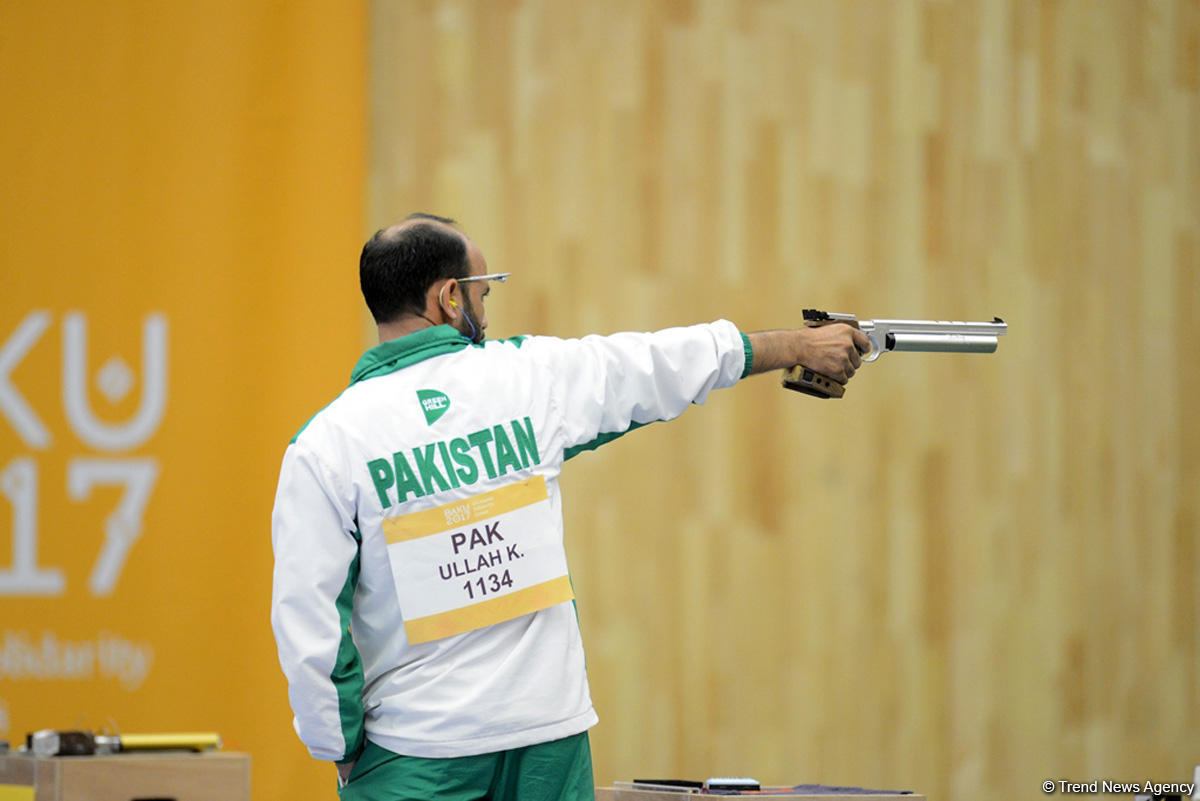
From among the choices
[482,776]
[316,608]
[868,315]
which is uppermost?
[868,315]

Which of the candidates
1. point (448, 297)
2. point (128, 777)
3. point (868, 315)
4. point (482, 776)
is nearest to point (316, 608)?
point (482, 776)

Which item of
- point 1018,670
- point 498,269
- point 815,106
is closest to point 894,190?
point 815,106

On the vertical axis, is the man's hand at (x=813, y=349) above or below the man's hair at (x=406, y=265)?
below

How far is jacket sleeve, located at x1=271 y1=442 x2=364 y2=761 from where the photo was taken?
1549 mm

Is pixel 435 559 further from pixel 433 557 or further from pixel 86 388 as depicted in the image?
pixel 86 388

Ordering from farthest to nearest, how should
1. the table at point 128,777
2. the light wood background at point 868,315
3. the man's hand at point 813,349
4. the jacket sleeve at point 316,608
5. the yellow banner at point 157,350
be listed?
1. the light wood background at point 868,315
2. the yellow banner at point 157,350
3. the table at point 128,777
4. the man's hand at point 813,349
5. the jacket sleeve at point 316,608

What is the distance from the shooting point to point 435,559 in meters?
1.62

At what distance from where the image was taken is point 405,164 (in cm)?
332

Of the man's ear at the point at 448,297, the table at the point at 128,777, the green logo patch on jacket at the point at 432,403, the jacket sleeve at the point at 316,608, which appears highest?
the man's ear at the point at 448,297

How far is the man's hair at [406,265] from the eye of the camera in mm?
1734

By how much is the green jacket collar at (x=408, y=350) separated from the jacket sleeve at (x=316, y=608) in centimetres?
16

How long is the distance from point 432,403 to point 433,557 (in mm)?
197

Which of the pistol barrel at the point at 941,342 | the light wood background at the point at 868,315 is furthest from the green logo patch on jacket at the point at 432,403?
the light wood background at the point at 868,315

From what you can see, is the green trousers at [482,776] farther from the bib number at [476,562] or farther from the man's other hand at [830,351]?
A: the man's other hand at [830,351]
